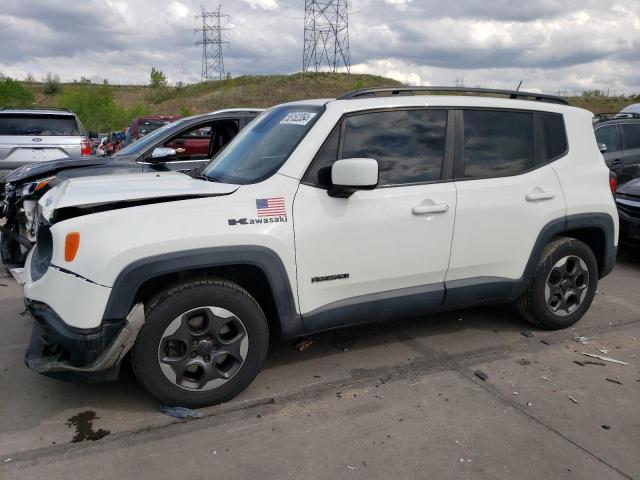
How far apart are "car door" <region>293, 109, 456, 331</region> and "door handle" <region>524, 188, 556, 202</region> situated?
27.2 inches

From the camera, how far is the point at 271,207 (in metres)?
3.44

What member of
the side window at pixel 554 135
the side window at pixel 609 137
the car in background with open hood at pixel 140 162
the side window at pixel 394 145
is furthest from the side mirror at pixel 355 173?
the side window at pixel 609 137

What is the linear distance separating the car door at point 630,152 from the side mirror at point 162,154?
7.19 m

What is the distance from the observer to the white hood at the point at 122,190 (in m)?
3.24

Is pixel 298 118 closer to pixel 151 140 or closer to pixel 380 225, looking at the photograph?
pixel 380 225

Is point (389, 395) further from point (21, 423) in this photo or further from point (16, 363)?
point (16, 363)

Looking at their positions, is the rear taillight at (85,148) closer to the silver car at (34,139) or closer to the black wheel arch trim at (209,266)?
the silver car at (34,139)

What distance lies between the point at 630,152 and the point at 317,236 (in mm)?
8297

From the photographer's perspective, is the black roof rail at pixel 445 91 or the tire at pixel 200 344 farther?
the black roof rail at pixel 445 91

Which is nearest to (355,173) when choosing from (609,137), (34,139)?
(609,137)

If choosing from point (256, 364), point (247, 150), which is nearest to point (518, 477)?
point (256, 364)

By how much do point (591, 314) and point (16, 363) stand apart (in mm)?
4826

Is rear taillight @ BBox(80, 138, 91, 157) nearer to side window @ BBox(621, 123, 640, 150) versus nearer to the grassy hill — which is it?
side window @ BBox(621, 123, 640, 150)

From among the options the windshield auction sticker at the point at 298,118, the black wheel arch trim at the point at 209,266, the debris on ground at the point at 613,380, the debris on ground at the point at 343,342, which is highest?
the windshield auction sticker at the point at 298,118
